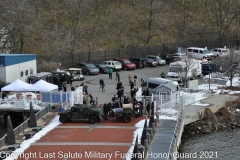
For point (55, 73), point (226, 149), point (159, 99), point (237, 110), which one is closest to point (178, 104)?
point (159, 99)

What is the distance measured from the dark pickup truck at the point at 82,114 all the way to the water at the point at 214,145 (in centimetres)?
626

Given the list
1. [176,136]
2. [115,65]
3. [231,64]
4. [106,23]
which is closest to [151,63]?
[115,65]

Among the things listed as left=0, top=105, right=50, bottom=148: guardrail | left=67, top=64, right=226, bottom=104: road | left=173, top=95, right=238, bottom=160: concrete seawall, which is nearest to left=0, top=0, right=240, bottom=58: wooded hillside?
left=67, top=64, right=226, bottom=104: road

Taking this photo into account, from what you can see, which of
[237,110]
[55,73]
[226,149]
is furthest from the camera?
[55,73]

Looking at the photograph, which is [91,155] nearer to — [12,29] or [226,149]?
→ [226,149]

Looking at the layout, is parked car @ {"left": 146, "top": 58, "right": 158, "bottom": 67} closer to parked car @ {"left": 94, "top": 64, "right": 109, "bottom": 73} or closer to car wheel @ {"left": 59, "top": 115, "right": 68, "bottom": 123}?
parked car @ {"left": 94, "top": 64, "right": 109, "bottom": 73}

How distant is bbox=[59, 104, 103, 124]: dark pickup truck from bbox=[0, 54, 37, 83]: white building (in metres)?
13.3

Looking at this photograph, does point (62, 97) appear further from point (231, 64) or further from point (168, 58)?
point (168, 58)

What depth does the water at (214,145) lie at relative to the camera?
89.0 ft

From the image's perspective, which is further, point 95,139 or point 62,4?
point 62,4

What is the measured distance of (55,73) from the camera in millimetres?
46094

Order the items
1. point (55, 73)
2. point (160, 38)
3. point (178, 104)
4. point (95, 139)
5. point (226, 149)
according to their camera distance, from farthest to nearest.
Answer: point (160, 38), point (55, 73), point (178, 104), point (226, 149), point (95, 139)

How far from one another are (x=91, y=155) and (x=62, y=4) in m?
55.3

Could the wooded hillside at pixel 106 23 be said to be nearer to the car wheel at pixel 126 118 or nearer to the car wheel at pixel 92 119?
the car wheel at pixel 92 119
